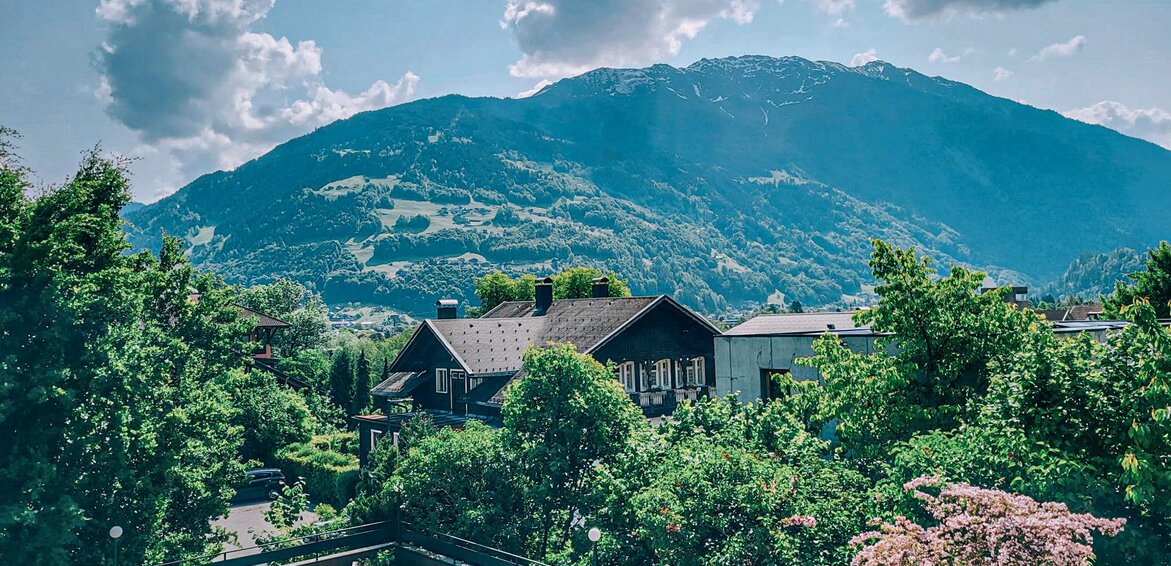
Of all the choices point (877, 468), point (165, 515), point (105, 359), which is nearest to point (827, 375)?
point (877, 468)

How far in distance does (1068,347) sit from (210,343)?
71.1 feet

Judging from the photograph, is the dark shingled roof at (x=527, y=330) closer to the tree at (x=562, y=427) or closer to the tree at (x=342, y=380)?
the tree at (x=342, y=380)

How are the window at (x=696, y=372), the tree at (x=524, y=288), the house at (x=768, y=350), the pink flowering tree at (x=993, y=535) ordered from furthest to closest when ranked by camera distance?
1. the tree at (x=524, y=288)
2. the window at (x=696, y=372)
3. the house at (x=768, y=350)
4. the pink flowering tree at (x=993, y=535)

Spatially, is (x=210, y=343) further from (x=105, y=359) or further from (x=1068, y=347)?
(x=1068, y=347)

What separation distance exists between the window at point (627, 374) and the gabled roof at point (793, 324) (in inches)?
505

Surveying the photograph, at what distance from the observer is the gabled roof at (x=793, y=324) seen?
25.5m

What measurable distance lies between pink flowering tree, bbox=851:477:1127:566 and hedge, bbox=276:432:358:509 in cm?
3043

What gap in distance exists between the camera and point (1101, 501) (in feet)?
41.0

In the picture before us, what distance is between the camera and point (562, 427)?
67.4 feet

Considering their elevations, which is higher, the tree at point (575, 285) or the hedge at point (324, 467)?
the tree at point (575, 285)

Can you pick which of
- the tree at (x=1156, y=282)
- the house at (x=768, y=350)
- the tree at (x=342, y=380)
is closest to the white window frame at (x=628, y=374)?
the house at (x=768, y=350)

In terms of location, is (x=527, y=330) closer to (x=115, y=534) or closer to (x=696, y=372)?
(x=696, y=372)

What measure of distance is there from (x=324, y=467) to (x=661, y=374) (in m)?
16.7

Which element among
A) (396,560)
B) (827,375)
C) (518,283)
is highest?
(518,283)
